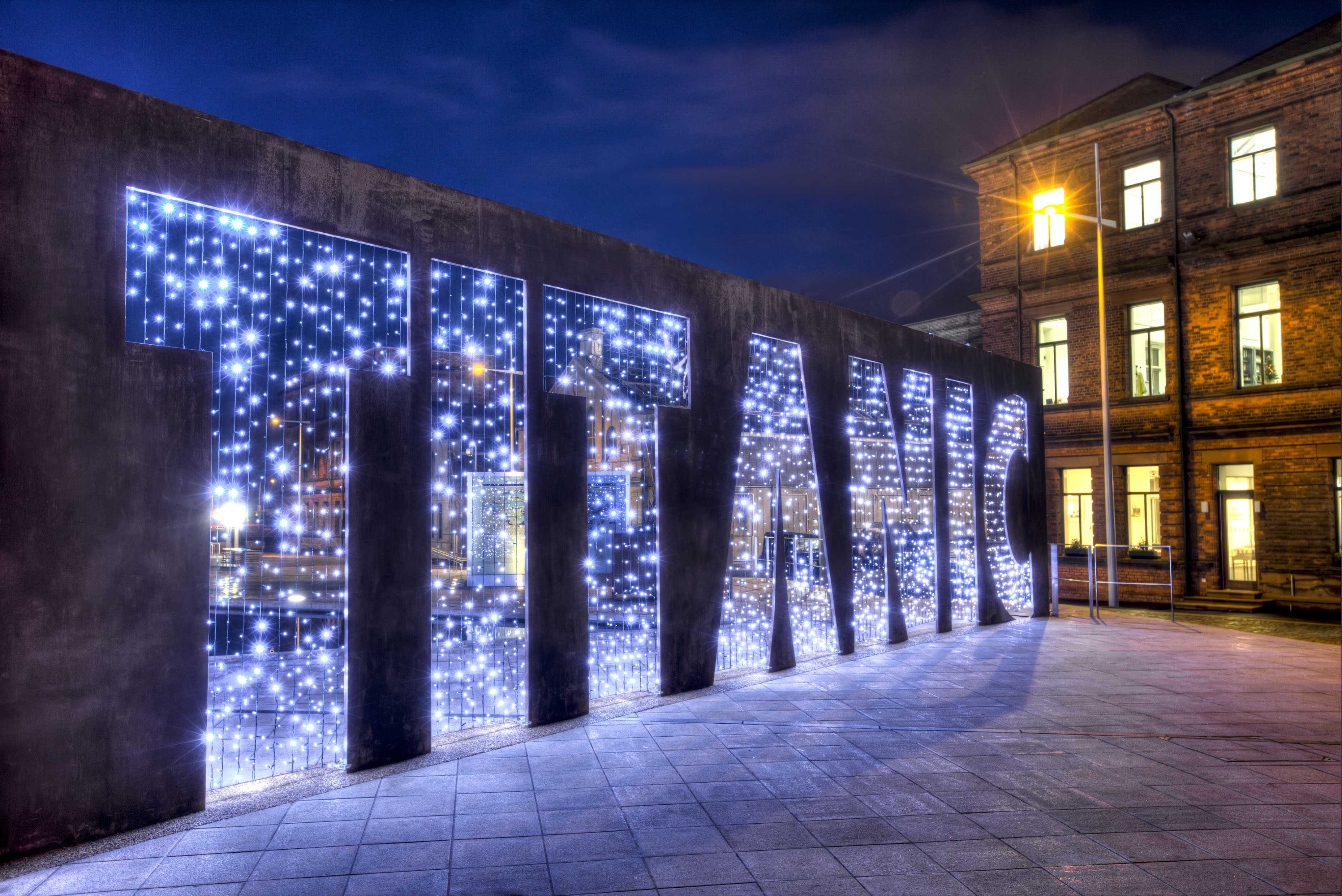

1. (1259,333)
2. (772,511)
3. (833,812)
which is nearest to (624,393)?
(772,511)

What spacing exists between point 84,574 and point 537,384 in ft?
9.27

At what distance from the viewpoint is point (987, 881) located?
3129 mm

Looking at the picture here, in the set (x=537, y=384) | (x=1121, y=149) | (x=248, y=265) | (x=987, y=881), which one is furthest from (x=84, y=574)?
(x=1121, y=149)

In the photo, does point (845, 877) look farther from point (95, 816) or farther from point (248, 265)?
point (248, 265)

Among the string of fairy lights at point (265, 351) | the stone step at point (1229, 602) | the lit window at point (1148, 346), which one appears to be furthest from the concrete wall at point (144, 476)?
the lit window at point (1148, 346)

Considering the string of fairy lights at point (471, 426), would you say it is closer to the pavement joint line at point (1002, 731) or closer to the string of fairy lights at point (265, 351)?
the string of fairy lights at point (265, 351)

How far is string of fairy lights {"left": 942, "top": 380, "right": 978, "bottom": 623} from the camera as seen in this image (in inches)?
403

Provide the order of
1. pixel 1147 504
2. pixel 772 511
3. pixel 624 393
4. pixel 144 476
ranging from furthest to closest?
pixel 1147 504
pixel 772 511
pixel 624 393
pixel 144 476

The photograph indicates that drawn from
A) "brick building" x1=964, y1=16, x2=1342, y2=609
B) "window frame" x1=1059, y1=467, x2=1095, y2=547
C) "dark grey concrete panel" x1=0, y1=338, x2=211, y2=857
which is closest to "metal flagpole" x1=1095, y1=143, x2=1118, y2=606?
"brick building" x1=964, y1=16, x2=1342, y2=609

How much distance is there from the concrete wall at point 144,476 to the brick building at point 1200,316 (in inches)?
466

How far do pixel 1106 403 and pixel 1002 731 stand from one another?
1009cm

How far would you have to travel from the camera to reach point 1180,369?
44.5ft

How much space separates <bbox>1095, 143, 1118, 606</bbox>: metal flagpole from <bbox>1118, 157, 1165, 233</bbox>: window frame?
17.4 inches

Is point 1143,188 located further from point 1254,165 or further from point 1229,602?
point 1229,602
